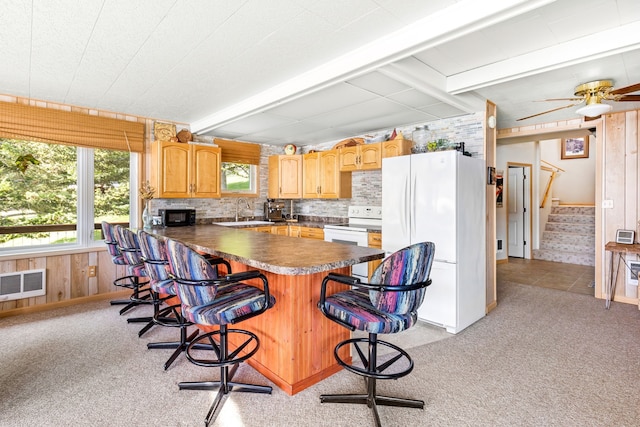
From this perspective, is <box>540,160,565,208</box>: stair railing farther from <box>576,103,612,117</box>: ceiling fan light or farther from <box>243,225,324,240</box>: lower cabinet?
<box>243,225,324,240</box>: lower cabinet

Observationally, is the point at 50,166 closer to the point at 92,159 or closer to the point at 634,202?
the point at 92,159

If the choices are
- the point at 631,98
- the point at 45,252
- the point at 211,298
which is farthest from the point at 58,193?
the point at 631,98

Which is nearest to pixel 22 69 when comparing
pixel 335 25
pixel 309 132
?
pixel 335 25

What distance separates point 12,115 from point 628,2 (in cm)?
543

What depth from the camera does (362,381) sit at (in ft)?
→ 7.34

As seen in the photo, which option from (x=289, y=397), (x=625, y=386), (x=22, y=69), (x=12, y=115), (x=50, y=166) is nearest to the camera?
(x=289, y=397)

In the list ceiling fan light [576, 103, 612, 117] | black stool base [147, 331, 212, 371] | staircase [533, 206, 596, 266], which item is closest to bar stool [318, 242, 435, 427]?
black stool base [147, 331, 212, 371]

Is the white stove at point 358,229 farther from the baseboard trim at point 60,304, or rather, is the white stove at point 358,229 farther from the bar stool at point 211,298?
the baseboard trim at point 60,304

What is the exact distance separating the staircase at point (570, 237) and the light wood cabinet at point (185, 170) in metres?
6.97

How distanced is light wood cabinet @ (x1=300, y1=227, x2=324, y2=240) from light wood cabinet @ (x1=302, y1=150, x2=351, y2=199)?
21.6 inches

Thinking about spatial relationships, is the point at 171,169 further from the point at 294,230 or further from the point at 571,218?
the point at 571,218

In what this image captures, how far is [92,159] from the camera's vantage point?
4145 mm

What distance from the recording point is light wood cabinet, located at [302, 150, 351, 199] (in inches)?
198

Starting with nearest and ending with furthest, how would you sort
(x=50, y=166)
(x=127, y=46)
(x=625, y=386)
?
(x=625, y=386) < (x=127, y=46) < (x=50, y=166)
